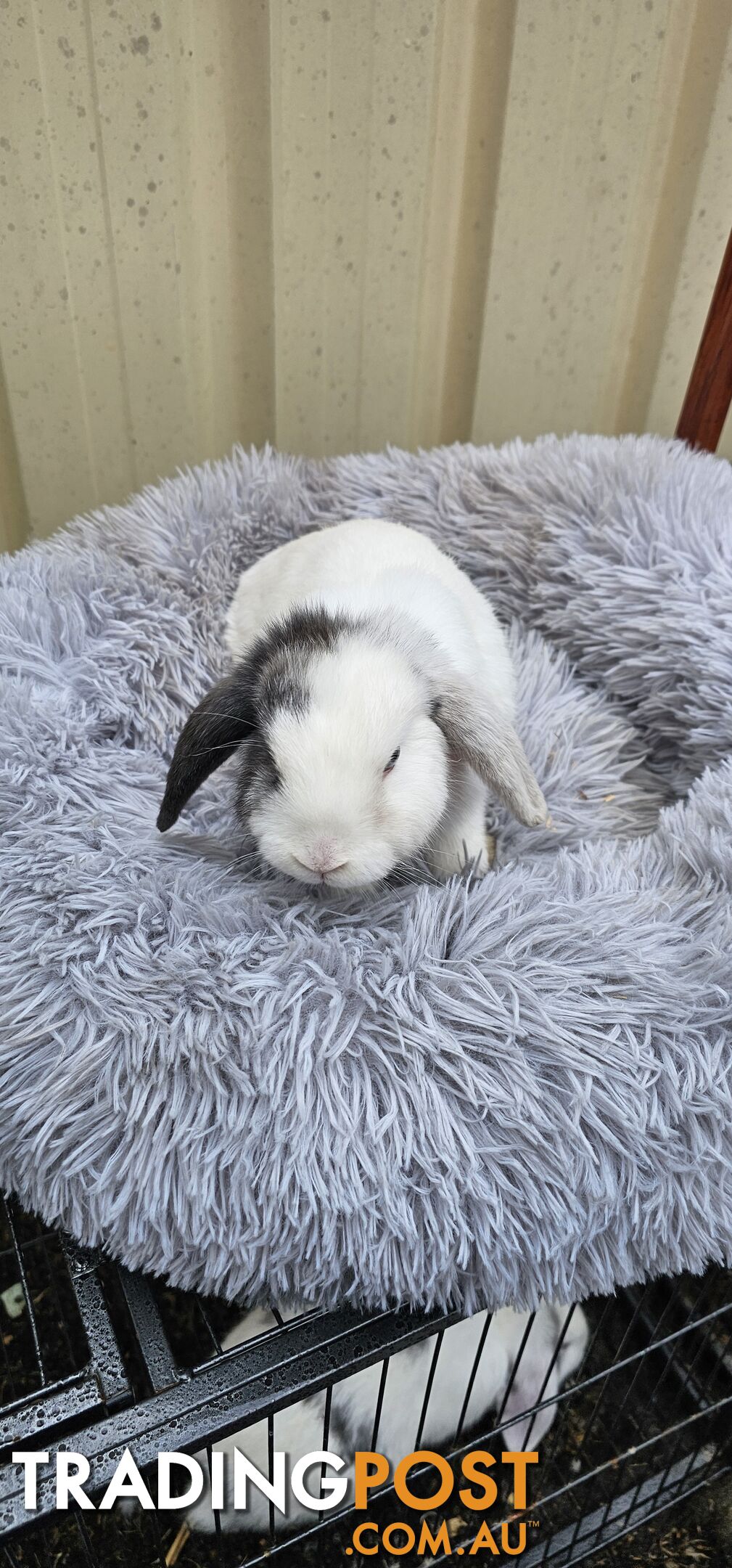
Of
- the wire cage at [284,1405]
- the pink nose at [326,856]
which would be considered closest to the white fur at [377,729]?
the pink nose at [326,856]

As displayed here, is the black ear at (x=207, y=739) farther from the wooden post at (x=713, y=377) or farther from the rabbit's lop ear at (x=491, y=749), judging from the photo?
the wooden post at (x=713, y=377)

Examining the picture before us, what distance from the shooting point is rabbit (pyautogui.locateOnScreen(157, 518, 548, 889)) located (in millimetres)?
926

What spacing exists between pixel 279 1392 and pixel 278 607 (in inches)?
33.8

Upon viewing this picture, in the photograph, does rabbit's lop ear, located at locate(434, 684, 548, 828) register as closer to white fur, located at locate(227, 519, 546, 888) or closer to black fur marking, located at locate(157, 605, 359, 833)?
white fur, located at locate(227, 519, 546, 888)

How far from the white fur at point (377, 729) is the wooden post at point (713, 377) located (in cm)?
49

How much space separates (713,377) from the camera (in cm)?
143

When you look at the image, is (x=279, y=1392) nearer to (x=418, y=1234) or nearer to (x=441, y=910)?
(x=418, y=1234)

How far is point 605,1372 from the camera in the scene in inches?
35.7

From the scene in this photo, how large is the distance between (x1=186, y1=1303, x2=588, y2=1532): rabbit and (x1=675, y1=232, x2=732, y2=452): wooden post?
1.20 m

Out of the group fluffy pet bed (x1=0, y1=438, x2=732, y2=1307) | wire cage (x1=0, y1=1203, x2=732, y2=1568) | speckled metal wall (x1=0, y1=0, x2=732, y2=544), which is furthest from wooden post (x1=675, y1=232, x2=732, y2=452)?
wire cage (x1=0, y1=1203, x2=732, y2=1568)

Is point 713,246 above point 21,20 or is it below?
below

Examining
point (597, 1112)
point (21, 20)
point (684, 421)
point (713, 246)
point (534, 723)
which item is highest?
point (21, 20)

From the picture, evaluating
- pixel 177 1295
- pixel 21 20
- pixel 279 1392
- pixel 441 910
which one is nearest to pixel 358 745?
pixel 441 910

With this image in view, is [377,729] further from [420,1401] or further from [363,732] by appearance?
[420,1401]
